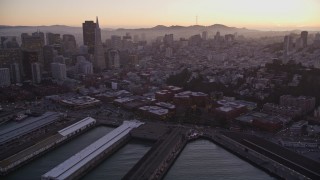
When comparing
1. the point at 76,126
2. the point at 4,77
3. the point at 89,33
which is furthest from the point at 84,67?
the point at 76,126

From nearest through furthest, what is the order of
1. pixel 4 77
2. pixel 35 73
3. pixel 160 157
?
pixel 160 157
pixel 4 77
pixel 35 73

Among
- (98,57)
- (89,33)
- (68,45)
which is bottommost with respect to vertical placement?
(98,57)

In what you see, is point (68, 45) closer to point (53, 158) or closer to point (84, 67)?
point (84, 67)

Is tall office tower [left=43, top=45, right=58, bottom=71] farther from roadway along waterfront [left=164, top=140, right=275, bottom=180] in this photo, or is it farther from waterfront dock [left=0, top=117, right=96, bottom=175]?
roadway along waterfront [left=164, top=140, right=275, bottom=180]

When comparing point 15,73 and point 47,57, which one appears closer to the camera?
point 15,73

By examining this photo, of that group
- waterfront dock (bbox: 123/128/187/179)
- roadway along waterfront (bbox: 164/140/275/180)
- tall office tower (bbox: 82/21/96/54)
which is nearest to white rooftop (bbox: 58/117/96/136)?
waterfront dock (bbox: 123/128/187/179)

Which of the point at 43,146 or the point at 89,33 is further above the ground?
the point at 89,33

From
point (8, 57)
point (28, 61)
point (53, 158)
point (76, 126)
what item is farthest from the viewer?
point (8, 57)
